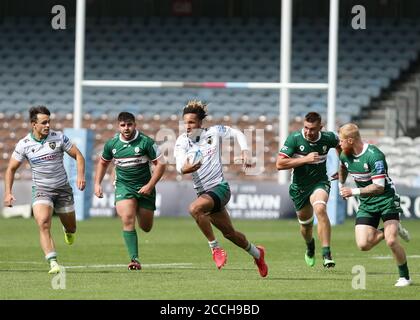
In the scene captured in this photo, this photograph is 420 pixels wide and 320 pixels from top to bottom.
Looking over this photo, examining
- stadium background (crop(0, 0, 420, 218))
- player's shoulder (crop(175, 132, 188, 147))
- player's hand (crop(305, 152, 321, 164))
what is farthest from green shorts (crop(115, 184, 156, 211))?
stadium background (crop(0, 0, 420, 218))

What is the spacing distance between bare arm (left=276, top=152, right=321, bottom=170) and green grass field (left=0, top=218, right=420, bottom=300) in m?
1.41

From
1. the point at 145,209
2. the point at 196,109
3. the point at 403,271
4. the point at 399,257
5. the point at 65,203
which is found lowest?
the point at 403,271

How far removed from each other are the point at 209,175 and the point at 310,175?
2.38 metres

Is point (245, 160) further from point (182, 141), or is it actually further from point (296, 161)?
point (296, 161)

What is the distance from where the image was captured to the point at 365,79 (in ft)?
127

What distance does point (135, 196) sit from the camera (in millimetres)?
17578

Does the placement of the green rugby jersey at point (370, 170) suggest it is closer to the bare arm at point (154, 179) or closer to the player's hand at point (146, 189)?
the bare arm at point (154, 179)

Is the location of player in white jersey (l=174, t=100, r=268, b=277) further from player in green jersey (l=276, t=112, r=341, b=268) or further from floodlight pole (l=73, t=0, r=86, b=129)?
floodlight pole (l=73, t=0, r=86, b=129)

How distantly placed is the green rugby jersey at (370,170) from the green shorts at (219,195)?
174 cm

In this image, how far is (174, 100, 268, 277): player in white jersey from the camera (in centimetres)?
1628

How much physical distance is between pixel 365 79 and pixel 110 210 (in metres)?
9.96

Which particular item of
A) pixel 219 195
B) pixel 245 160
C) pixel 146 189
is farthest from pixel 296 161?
pixel 146 189

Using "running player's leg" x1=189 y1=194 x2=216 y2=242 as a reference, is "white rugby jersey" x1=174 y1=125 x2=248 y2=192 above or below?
above
